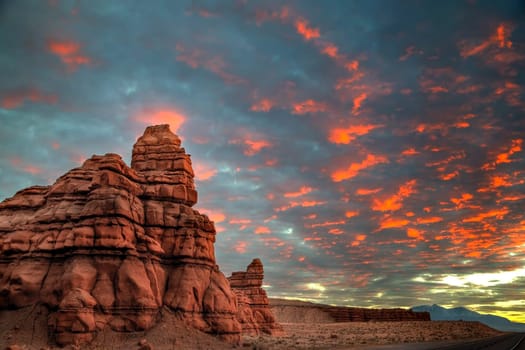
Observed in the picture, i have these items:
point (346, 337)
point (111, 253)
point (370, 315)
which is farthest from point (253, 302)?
point (370, 315)

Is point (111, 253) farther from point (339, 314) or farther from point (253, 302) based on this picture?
point (339, 314)

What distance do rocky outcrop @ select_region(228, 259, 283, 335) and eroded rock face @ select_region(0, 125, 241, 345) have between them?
34.5 meters

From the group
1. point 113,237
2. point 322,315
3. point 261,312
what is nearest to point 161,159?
point 113,237

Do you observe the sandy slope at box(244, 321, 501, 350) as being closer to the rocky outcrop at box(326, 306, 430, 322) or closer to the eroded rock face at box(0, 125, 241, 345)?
the eroded rock face at box(0, 125, 241, 345)

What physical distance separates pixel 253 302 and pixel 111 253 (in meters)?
54.3

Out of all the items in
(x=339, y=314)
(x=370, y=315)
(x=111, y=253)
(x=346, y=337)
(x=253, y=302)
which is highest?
(x=111, y=253)

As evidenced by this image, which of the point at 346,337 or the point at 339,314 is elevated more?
the point at 346,337

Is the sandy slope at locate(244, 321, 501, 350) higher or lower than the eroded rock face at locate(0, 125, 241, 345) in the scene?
lower

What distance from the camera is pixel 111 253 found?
35438 mm

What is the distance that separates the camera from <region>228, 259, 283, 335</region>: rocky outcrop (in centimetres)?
7531

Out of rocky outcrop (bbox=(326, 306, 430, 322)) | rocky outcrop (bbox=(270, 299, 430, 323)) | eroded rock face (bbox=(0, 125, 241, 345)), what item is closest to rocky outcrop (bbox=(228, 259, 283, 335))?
eroded rock face (bbox=(0, 125, 241, 345))

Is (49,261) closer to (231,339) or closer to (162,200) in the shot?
(162,200)

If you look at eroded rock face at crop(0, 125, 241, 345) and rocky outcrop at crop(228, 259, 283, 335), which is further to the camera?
rocky outcrop at crop(228, 259, 283, 335)

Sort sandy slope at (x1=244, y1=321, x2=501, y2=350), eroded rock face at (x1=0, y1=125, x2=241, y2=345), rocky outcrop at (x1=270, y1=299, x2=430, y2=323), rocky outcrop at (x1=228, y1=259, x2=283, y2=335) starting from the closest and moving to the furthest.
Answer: eroded rock face at (x1=0, y1=125, x2=241, y2=345), sandy slope at (x1=244, y1=321, x2=501, y2=350), rocky outcrop at (x1=228, y1=259, x2=283, y2=335), rocky outcrop at (x1=270, y1=299, x2=430, y2=323)
